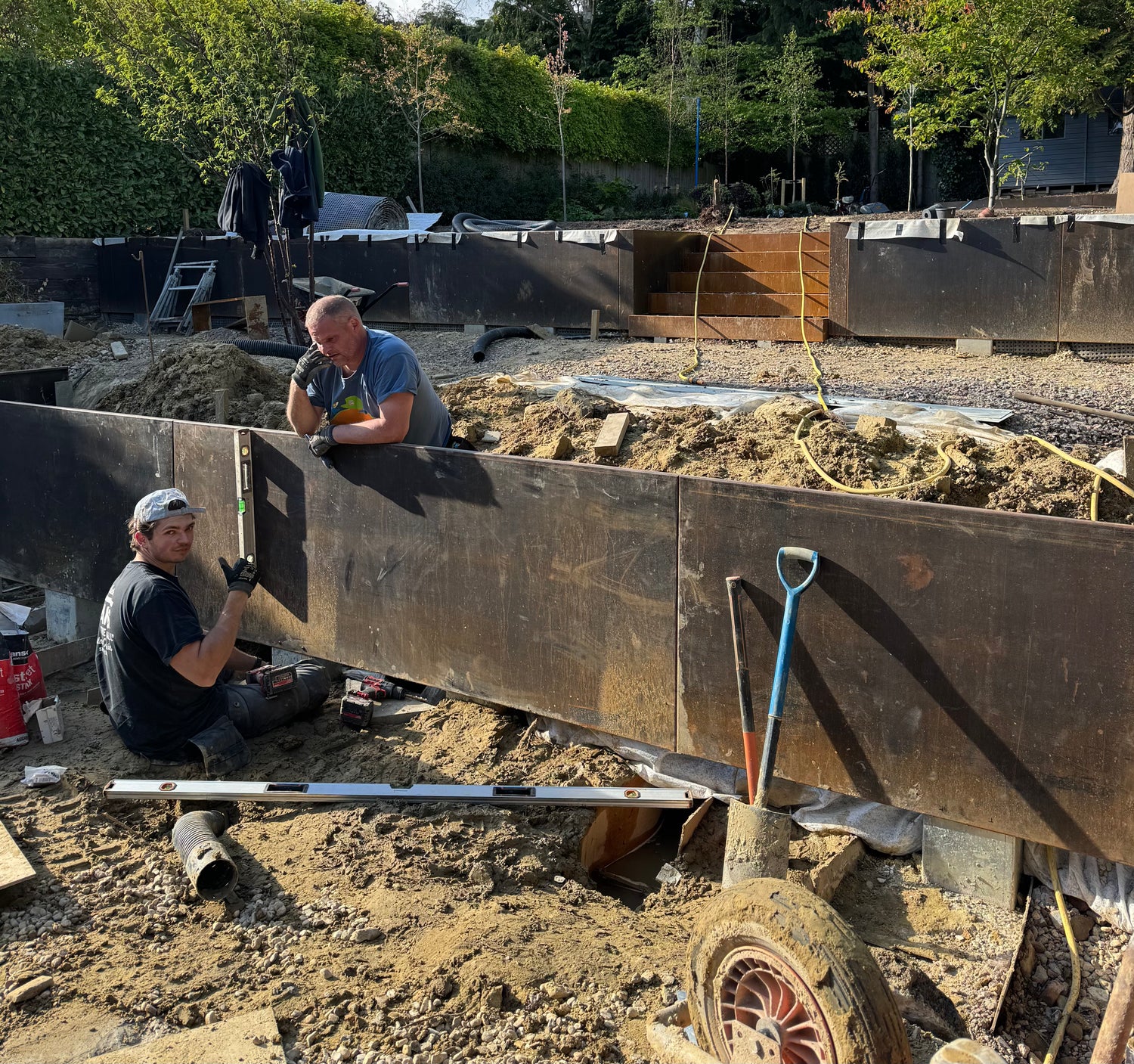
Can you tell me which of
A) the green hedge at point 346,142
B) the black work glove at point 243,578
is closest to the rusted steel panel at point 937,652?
the black work glove at point 243,578

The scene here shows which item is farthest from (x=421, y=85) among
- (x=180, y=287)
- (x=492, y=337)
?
(x=492, y=337)

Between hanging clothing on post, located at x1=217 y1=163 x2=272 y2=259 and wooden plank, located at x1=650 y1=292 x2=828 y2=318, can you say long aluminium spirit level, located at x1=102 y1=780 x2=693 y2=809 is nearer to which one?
wooden plank, located at x1=650 y1=292 x2=828 y2=318

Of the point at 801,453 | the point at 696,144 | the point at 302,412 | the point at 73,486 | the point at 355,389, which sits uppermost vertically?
the point at 696,144

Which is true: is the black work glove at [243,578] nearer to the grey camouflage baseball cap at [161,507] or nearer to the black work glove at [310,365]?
the grey camouflage baseball cap at [161,507]

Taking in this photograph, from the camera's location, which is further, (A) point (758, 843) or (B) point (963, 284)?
(B) point (963, 284)

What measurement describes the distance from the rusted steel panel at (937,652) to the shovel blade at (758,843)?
21.9 inches

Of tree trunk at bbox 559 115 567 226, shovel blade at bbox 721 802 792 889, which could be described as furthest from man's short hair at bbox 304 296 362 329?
tree trunk at bbox 559 115 567 226

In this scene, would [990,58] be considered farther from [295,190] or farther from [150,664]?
[150,664]

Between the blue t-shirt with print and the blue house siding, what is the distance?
79.0 feet

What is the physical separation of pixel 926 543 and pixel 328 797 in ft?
8.69

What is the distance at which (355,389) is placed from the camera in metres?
5.45

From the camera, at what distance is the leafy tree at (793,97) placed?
85.7 ft

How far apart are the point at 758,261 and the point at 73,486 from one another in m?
8.76

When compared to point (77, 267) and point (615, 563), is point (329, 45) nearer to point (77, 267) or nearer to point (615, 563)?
point (77, 267)
